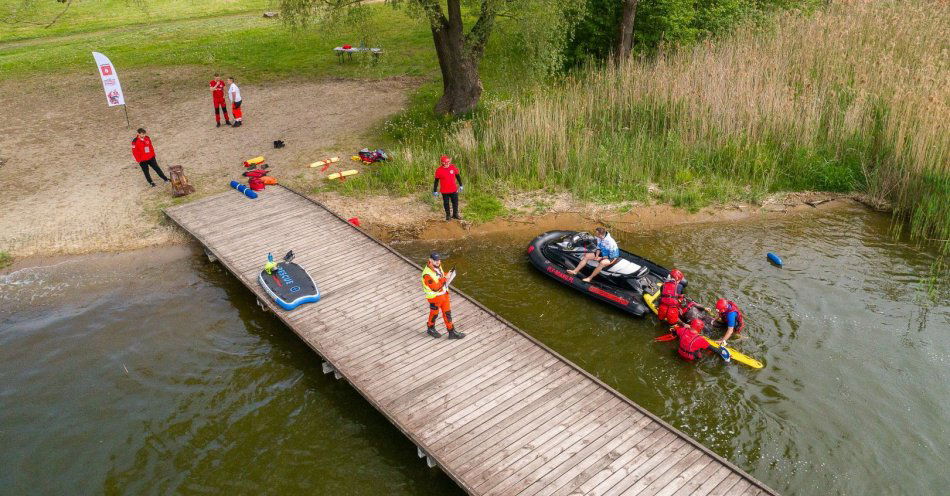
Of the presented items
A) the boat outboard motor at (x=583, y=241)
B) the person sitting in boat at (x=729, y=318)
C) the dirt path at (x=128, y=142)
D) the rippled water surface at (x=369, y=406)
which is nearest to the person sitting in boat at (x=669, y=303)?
the rippled water surface at (x=369, y=406)

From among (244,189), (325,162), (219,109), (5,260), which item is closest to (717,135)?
(325,162)

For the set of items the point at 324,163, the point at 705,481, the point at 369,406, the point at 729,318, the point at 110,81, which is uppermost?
the point at 110,81

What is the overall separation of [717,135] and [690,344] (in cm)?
929

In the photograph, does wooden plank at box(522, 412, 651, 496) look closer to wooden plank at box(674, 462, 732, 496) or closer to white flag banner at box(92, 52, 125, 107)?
wooden plank at box(674, 462, 732, 496)

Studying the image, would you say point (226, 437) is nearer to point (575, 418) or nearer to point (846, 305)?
point (575, 418)

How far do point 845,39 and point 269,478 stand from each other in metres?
22.4

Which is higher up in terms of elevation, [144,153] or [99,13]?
[99,13]

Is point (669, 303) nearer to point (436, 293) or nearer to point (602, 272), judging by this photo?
point (602, 272)

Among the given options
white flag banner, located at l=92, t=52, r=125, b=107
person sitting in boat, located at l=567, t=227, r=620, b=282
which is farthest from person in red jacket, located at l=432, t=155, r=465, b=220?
white flag banner, located at l=92, t=52, r=125, b=107

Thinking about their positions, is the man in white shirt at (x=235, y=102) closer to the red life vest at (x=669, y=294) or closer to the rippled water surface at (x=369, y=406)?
the rippled water surface at (x=369, y=406)

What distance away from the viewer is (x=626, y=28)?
74.5ft

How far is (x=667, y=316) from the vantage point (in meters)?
12.3

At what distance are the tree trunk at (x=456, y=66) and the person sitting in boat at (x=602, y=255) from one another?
374 inches

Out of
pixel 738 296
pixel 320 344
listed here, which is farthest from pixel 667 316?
pixel 320 344
